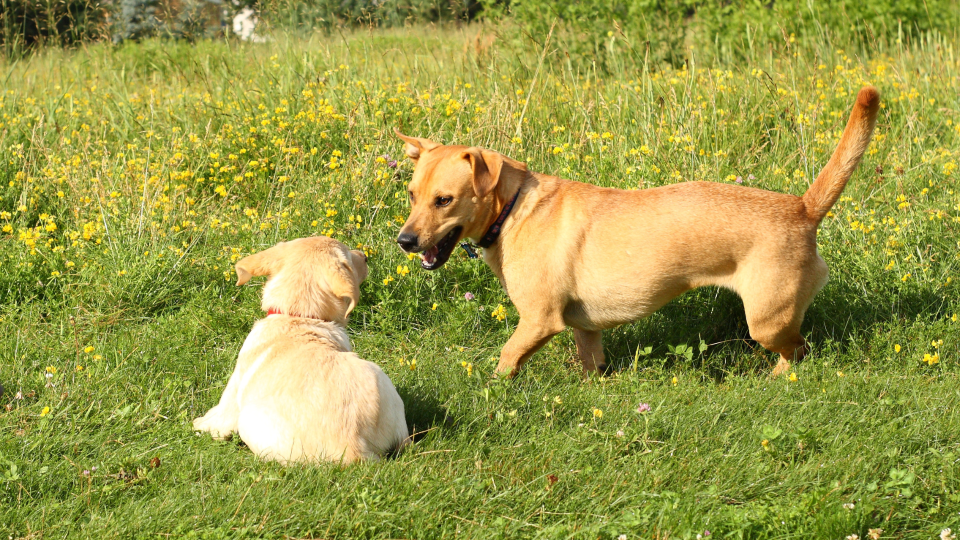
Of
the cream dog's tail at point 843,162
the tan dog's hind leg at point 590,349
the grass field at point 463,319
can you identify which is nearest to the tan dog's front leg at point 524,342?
the grass field at point 463,319

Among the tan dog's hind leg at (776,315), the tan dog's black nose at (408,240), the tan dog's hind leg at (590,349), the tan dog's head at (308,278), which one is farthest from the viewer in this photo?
the tan dog's hind leg at (590,349)

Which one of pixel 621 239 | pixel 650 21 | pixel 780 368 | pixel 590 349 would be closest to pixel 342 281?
pixel 621 239

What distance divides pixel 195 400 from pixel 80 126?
4471 millimetres

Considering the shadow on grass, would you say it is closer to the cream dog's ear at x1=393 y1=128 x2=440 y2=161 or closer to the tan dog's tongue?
the tan dog's tongue

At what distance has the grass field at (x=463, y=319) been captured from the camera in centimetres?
318

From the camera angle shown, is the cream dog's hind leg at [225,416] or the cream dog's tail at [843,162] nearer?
the cream dog's hind leg at [225,416]

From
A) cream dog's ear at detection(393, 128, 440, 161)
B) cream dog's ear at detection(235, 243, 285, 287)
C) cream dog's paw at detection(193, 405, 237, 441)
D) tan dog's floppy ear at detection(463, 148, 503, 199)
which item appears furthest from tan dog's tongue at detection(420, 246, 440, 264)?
cream dog's paw at detection(193, 405, 237, 441)

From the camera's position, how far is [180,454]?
3.52m

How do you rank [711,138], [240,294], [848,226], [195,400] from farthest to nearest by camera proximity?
1. [711,138]
2. [848,226]
3. [240,294]
4. [195,400]

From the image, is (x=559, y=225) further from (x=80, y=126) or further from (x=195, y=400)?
(x=80, y=126)

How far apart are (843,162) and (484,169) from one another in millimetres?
1848

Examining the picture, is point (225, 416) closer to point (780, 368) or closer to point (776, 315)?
point (776, 315)

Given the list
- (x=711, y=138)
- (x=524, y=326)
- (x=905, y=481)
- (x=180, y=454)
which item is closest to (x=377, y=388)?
(x=180, y=454)

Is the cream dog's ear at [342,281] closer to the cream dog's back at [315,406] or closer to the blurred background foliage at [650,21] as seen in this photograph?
the cream dog's back at [315,406]
